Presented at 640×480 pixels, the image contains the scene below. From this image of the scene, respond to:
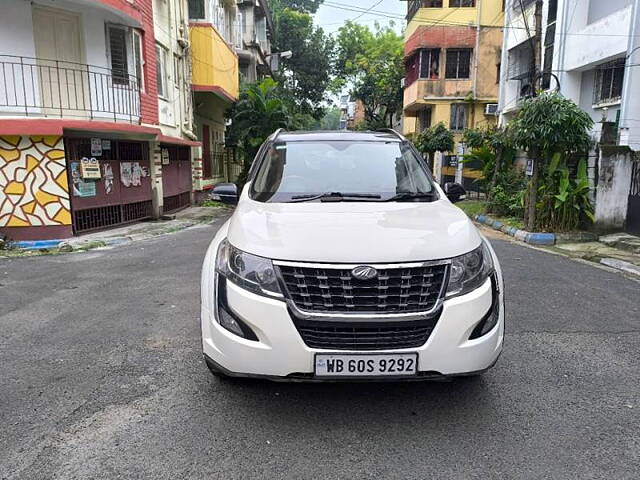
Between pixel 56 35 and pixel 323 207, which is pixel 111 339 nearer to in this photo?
pixel 323 207

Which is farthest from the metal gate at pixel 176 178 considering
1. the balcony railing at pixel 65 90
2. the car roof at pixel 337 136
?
the car roof at pixel 337 136

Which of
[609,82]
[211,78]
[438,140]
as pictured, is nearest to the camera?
[609,82]

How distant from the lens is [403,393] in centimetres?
356

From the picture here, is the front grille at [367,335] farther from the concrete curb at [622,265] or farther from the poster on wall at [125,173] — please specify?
the poster on wall at [125,173]

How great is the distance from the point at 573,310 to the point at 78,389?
495 centimetres

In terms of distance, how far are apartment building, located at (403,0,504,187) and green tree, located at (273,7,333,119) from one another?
455 inches

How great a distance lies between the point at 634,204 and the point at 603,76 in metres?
6.01

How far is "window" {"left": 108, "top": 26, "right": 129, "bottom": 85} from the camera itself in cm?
1240

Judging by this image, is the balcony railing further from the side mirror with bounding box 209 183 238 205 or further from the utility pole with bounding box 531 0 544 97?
the utility pole with bounding box 531 0 544 97

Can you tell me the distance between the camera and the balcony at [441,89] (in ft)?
90.7

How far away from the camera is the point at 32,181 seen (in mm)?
10320

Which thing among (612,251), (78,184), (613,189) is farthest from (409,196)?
(78,184)

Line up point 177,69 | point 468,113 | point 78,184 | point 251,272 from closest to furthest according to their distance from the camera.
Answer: point 251,272 → point 78,184 → point 177,69 → point 468,113

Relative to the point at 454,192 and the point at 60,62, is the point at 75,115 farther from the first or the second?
the point at 454,192
